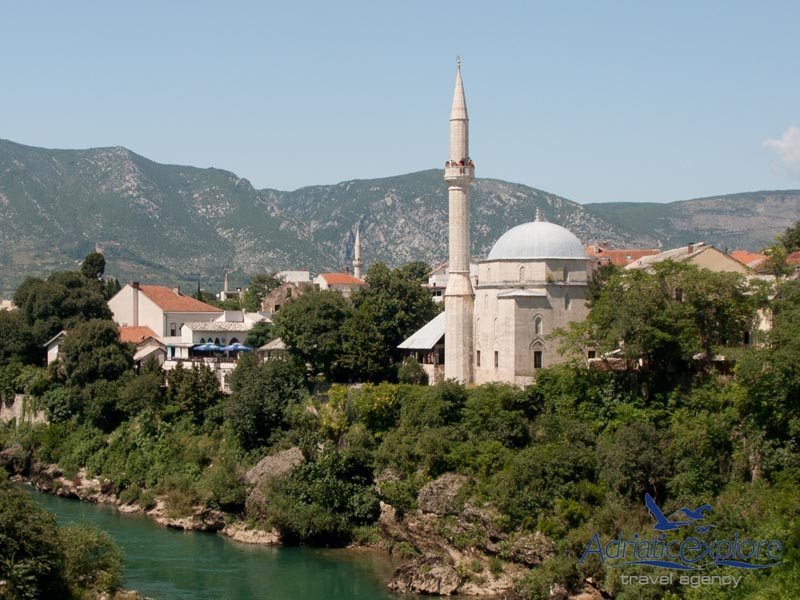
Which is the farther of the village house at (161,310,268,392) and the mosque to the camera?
the village house at (161,310,268,392)

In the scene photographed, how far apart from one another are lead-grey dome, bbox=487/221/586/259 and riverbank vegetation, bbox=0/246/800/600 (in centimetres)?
235

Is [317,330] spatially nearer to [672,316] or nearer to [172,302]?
[672,316]

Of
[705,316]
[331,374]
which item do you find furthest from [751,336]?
[331,374]

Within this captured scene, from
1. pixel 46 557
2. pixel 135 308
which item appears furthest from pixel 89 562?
pixel 135 308

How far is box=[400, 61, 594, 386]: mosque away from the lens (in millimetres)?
48031

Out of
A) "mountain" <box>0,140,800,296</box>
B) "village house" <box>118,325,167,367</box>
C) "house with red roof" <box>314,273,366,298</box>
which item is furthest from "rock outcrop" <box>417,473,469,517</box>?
"mountain" <box>0,140,800,296</box>

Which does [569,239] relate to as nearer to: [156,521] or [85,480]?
[156,521]

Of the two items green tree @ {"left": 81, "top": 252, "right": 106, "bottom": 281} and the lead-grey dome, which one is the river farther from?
green tree @ {"left": 81, "top": 252, "right": 106, "bottom": 281}

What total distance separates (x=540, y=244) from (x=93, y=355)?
24.2 m

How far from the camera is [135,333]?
7112cm

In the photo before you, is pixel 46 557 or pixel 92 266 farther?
pixel 92 266

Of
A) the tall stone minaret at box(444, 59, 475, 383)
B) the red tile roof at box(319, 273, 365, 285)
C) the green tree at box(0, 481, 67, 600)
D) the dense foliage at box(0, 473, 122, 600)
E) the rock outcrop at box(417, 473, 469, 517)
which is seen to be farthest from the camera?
the red tile roof at box(319, 273, 365, 285)

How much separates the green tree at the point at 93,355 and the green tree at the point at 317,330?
936 centimetres

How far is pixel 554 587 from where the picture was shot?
36.9 m
